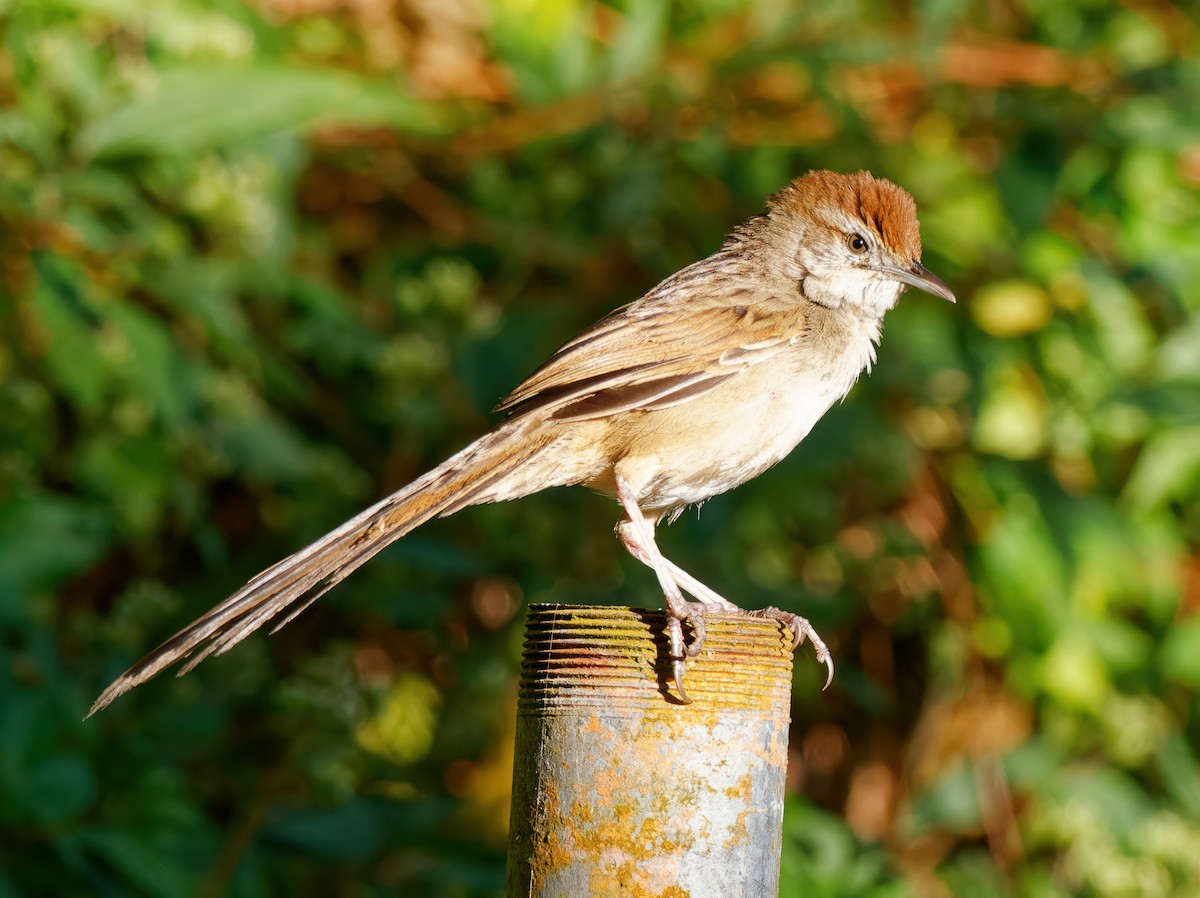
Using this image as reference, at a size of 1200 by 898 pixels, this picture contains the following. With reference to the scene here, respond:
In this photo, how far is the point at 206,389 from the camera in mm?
5434

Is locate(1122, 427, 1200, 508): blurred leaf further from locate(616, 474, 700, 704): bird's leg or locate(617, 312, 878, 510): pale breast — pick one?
locate(616, 474, 700, 704): bird's leg

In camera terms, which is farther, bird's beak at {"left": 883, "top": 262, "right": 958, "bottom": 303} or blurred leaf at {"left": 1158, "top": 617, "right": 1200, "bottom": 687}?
blurred leaf at {"left": 1158, "top": 617, "right": 1200, "bottom": 687}

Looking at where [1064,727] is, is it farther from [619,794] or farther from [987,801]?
[619,794]

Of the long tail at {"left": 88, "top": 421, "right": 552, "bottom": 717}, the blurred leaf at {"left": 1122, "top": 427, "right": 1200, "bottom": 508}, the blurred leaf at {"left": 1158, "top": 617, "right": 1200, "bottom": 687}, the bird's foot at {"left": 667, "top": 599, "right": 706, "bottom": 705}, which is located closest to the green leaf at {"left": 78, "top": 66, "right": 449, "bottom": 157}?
the long tail at {"left": 88, "top": 421, "right": 552, "bottom": 717}

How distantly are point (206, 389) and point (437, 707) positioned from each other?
5.71 ft

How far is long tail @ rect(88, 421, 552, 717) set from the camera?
3357 mm

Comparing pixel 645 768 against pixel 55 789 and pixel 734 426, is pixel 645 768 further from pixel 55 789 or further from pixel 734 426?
pixel 55 789

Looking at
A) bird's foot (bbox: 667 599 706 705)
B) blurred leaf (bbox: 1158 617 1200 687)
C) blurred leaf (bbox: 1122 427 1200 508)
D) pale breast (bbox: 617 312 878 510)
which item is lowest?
bird's foot (bbox: 667 599 706 705)

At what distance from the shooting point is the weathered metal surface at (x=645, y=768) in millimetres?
2854

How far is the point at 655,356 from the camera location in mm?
4359

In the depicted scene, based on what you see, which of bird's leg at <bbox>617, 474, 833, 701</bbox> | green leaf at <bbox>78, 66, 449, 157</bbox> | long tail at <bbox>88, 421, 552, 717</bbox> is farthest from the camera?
green leaf at <bbox>78, 66, 449, 157</bbox>

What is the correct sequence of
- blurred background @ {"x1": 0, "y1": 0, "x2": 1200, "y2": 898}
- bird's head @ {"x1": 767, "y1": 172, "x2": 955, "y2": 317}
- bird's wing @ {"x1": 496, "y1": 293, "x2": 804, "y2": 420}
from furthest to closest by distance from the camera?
blurred background @ {"x1": 0, "y1": 0, "x2": 1200, "y2": 898}, bird's head @ {"x1": 767, "y1": 172, "x2": 955, "y2": 317}, bird's wing @ {"x1": 496, "y1": 293, "x2": 804, "y2": 420}

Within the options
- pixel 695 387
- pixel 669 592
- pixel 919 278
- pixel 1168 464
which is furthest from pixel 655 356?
pixel 1168 464

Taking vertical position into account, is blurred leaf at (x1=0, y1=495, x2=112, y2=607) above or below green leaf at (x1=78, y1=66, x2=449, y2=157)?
below
